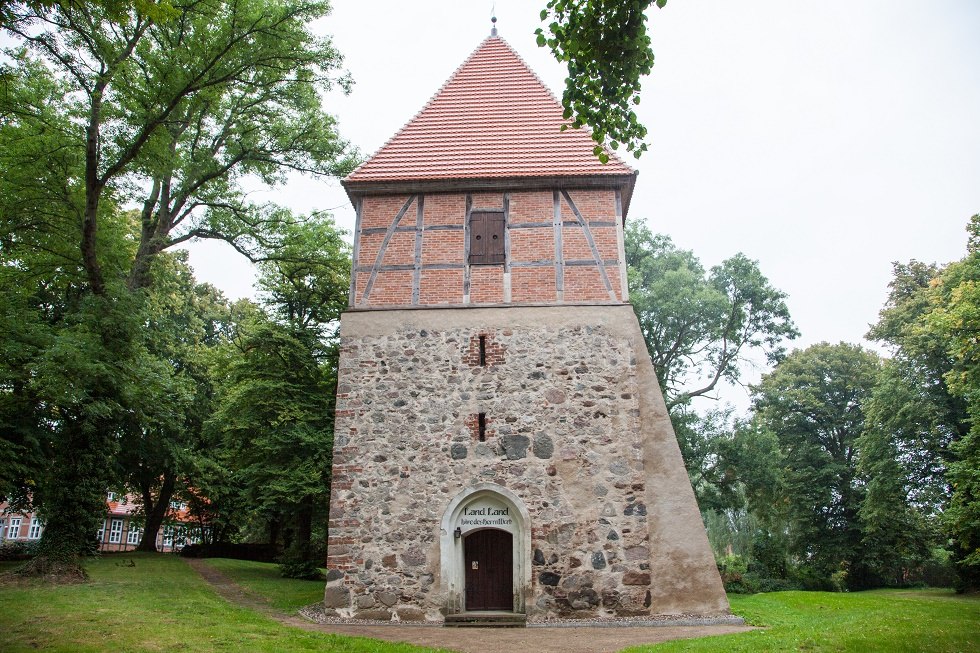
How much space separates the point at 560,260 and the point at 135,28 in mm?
8903

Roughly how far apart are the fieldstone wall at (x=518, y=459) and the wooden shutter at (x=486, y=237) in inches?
43.7

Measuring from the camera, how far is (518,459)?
1120cm

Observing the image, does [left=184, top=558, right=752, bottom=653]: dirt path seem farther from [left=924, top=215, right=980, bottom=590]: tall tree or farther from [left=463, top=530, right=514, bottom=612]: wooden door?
[left=924, top=215, right=980, bottom=590]: tall tree

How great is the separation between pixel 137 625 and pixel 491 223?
330 inches

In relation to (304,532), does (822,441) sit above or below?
above

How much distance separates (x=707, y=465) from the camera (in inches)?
961

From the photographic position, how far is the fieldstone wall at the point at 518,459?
421 inches

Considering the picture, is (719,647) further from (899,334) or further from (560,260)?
(899,334)

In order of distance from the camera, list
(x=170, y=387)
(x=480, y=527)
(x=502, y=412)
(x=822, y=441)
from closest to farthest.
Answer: (x=480, y=527)
(x=502, y=412)
(x=170, y=387)
(x=822, y=441)

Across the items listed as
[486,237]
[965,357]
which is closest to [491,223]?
[486,237]

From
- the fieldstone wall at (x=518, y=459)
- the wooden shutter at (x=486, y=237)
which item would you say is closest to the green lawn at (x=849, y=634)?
the fieldstone wall at (x=518, y=459)

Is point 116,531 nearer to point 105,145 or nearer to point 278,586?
point 278,586

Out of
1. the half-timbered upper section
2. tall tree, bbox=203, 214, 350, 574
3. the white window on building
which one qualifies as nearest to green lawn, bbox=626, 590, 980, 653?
the half-timbered upper section

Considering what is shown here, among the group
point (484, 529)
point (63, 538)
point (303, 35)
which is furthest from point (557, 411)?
Result: point (63, 538)
